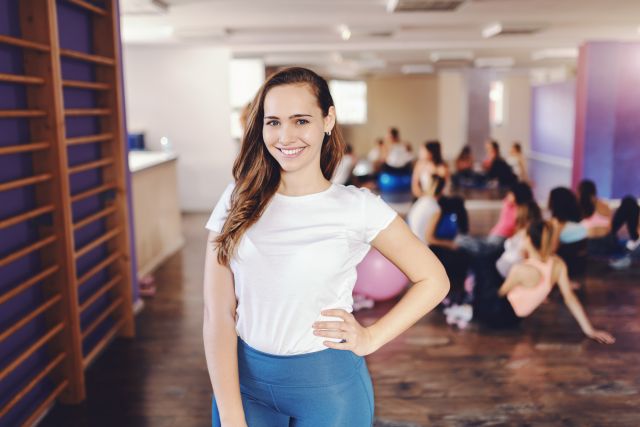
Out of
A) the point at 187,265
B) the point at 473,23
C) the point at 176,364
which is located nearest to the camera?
the point at 176,364

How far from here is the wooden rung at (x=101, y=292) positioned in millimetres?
3670

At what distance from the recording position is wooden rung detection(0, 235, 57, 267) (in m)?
2.71

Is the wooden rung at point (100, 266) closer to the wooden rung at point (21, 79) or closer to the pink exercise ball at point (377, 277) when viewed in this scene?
the wooden rung at point (21, 79)

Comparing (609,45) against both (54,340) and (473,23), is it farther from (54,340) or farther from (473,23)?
(54,340)

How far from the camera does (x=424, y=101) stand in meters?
21.0

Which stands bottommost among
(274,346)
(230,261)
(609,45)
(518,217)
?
(518,217)

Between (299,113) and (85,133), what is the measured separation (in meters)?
2.97

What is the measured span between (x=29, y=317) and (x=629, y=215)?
5266mm

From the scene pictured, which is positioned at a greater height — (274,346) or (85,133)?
(85,133)

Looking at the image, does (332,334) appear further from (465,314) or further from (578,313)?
(465,314)

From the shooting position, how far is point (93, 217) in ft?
12.5

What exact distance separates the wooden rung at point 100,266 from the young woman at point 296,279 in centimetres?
244

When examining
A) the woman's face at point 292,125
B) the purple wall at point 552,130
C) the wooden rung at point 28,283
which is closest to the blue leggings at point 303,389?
the woman's face at point 292,125

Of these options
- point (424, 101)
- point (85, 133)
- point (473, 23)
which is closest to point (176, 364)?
point (85, 133)
